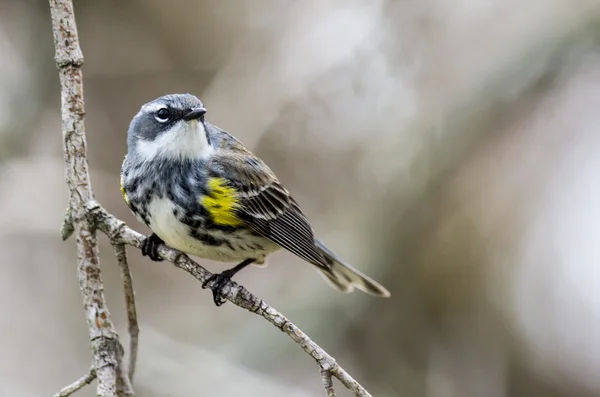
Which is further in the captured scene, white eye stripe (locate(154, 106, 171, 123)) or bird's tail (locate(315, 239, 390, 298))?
bird's tail (locate(315, 239, 390, 298))

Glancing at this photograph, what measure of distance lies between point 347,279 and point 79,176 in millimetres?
2064

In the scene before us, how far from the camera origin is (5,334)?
636cm

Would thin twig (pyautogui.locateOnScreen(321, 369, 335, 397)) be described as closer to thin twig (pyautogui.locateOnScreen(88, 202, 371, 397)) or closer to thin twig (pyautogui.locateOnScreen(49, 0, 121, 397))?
thin twig (pyautogui.locateOnScreen(88, 202, 371, 397))

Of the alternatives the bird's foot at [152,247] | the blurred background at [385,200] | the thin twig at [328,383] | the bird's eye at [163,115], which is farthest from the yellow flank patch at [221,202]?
the blurred background at [385,200]

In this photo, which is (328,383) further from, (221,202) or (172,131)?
(172,131)

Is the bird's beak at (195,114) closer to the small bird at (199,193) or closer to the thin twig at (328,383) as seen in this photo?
the small bird at (199,193)

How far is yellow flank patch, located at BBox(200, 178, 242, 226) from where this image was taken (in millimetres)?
3531

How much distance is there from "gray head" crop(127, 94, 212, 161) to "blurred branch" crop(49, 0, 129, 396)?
2.72ft

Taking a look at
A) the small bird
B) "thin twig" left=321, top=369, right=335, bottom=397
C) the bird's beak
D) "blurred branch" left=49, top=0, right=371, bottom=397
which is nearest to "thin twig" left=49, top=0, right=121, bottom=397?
"blurred branch" left=49, top=0, right=371, bottom=397

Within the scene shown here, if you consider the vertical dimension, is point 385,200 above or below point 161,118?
above

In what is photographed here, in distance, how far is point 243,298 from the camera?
9.41 feet

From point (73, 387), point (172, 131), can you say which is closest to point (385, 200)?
point (172, 131)

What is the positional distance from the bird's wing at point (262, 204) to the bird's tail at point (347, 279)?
272 mm

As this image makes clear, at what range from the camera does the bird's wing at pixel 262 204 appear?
379 centimetres
